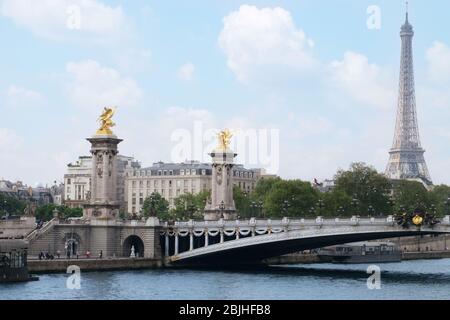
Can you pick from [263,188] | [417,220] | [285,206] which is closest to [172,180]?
[263,188]

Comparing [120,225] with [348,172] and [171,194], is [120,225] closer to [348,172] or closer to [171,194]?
[348,172]

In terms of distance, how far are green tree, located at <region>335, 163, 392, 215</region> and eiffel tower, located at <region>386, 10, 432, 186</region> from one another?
67.8 metres

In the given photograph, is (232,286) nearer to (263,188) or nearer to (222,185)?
(222,185)

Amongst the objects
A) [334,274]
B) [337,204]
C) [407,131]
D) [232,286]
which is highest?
[407,131]

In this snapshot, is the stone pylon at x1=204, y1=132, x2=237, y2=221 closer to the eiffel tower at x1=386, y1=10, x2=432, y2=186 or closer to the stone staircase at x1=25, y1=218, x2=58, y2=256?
the stone staircase at x1=25, y1=218, x2=58, y2=256

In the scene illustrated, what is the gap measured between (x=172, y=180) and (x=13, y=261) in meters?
→ 84.6

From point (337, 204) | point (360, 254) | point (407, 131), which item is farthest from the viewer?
point (407, 131)

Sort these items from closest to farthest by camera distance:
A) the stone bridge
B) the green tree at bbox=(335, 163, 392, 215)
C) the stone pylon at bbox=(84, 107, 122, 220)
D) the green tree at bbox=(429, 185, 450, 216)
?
1. the stone bridge
2. the stone pylon at bbox=(84, 107, 122, 220)
3. the green tree at bbox=(335, 163, 392, 215)
4. the green tree at bbox=(429, 185, 450, 216)

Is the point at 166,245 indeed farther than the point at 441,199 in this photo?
No

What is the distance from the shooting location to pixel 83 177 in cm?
15100

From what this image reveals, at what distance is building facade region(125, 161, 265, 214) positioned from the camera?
136 metres

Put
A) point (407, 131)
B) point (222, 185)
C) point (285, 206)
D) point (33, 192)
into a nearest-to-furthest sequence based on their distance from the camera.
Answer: point (222, 185), point (285, 206), point (33, 192), point (407, 131)

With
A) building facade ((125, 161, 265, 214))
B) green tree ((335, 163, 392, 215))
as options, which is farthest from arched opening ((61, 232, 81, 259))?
building facade ((125, 161, 265, 214))
